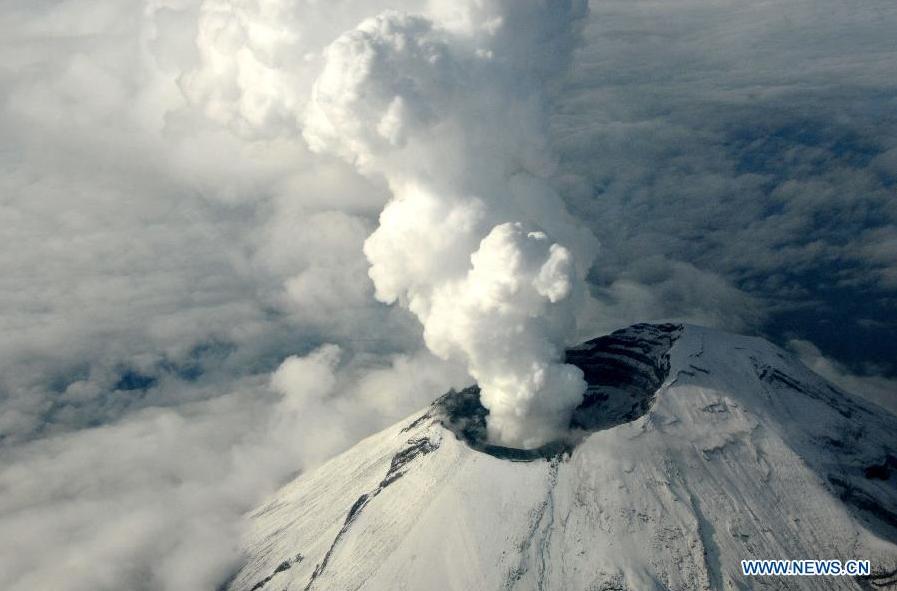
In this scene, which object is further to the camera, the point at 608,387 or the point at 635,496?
the point at 608,387

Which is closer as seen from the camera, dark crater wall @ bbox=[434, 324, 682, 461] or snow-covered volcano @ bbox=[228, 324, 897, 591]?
snow-covered volcano @ bbox=[228, 324, 897, 591]

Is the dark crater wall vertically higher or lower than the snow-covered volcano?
higher

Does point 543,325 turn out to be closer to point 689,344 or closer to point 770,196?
point 689,344

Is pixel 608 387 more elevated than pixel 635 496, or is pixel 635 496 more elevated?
pixel 608 387

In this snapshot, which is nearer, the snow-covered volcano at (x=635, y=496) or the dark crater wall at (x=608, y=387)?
the snow-covered volcano at (x=635, y=496)
